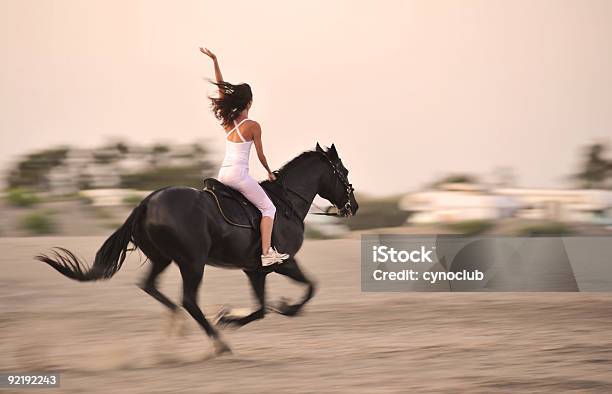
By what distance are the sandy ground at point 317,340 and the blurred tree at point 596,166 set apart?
39.7 m

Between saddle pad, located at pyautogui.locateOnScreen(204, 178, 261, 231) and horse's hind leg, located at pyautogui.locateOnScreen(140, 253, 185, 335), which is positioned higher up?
saddle pad, located at pyautogui.locateOnScreen(204, 178, 261, 231)

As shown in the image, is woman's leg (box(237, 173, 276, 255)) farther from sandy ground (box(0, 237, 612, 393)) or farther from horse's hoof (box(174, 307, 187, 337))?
sandy ground (box(0, 237, 612, 393))

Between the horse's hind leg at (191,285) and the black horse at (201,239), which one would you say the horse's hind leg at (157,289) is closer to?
the black horse at (201,239)

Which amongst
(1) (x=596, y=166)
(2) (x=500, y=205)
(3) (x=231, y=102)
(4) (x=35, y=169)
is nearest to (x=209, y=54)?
(3) (x=231, y=102)

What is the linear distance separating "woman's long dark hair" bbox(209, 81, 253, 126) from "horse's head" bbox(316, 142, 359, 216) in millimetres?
1373

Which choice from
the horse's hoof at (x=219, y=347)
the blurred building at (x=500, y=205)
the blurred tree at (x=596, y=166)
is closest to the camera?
the horse's hoof at (x=219, y=347)

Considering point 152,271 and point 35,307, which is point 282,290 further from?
point 152,271

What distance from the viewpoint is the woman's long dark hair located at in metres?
10.2

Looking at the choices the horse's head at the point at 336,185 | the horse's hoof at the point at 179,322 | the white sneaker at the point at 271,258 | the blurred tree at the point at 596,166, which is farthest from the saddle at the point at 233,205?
the blurred tree at the point at 596,166

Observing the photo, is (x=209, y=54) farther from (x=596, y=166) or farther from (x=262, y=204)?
(x=596, y=166)

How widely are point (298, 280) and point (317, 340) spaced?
3.35 feet

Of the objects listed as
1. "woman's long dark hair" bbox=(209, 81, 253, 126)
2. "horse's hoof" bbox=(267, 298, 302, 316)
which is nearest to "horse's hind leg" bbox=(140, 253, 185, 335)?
"horse's hoof" bbox=(267, 298, 302, 316)

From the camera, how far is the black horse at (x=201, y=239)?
952 centimetres

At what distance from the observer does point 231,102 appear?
10.2 meters
